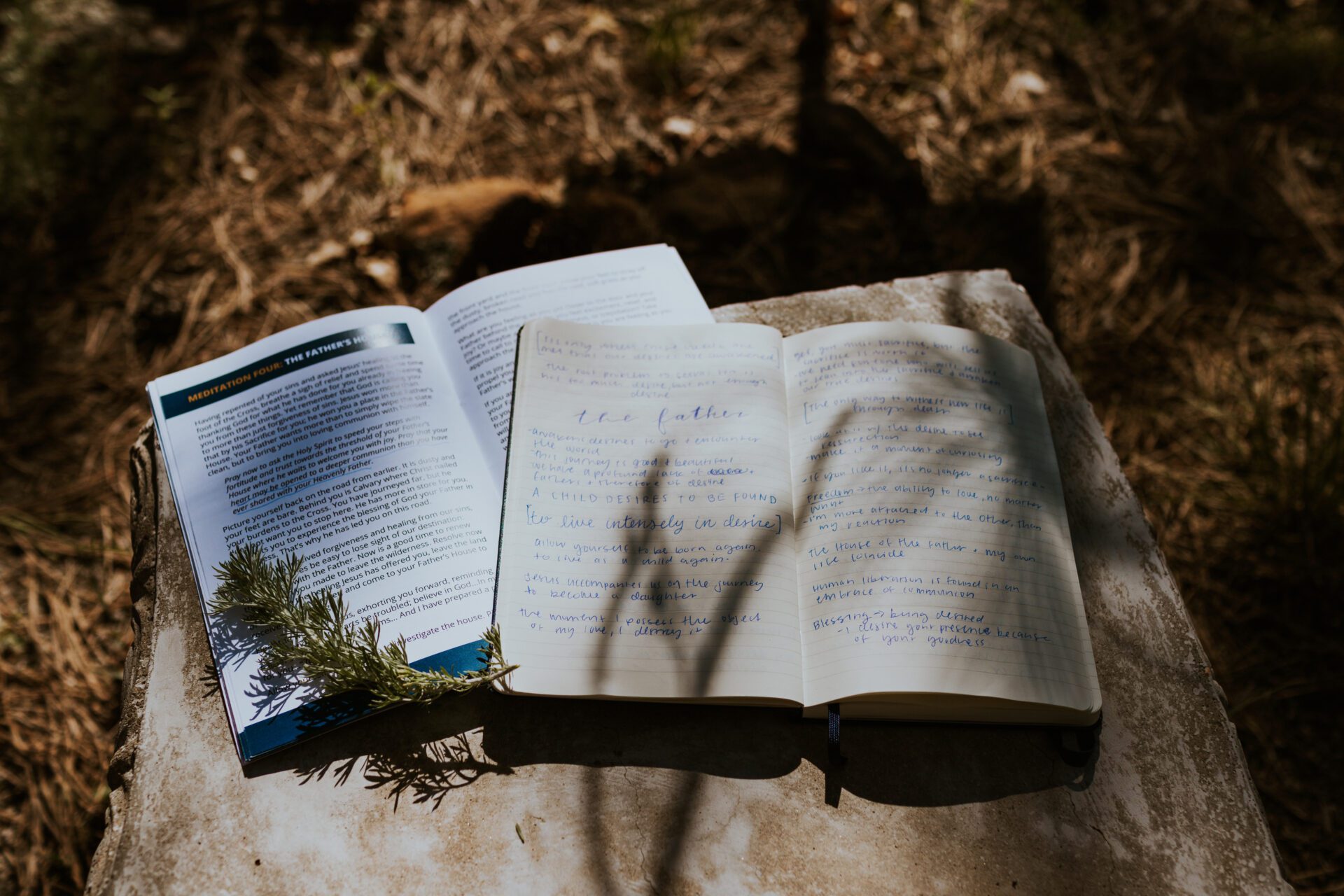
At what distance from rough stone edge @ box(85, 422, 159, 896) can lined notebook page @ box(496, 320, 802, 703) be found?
22.4 inches

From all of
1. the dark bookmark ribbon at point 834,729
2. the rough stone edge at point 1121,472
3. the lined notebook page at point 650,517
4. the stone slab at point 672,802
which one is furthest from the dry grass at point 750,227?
the dark bookmark ribbon at point 834,729

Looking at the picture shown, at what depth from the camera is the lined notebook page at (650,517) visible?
3.62ft

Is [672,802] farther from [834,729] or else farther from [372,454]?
[372,454]

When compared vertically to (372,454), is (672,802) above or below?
below

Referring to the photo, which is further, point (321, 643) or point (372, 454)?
point (372, 454)

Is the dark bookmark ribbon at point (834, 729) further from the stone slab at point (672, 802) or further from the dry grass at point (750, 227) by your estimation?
the dry grass at point (750, 227)

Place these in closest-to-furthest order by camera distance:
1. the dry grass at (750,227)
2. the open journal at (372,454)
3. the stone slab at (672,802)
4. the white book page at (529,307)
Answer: the stone slab at (672,802)
the open journal at (372,454)
the white book page at (529,307)
the dry grass at (750,227)

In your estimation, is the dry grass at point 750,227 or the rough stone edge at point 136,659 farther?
the dry grass at point 750,227

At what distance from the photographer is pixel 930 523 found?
3.92 feet

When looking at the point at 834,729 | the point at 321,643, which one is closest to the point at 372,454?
Result: the point at 321,643

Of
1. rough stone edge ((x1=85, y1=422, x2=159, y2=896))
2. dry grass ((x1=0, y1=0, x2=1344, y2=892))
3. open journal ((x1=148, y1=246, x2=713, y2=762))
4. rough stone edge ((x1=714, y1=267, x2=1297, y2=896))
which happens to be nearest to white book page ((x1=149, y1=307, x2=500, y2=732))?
open journal ((x1=148, y1=246, x2=713, y2=762))

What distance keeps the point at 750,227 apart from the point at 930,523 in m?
1.48

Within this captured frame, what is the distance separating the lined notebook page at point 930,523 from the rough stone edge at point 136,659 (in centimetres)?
95

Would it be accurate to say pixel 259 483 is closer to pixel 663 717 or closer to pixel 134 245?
pixel 663 717
